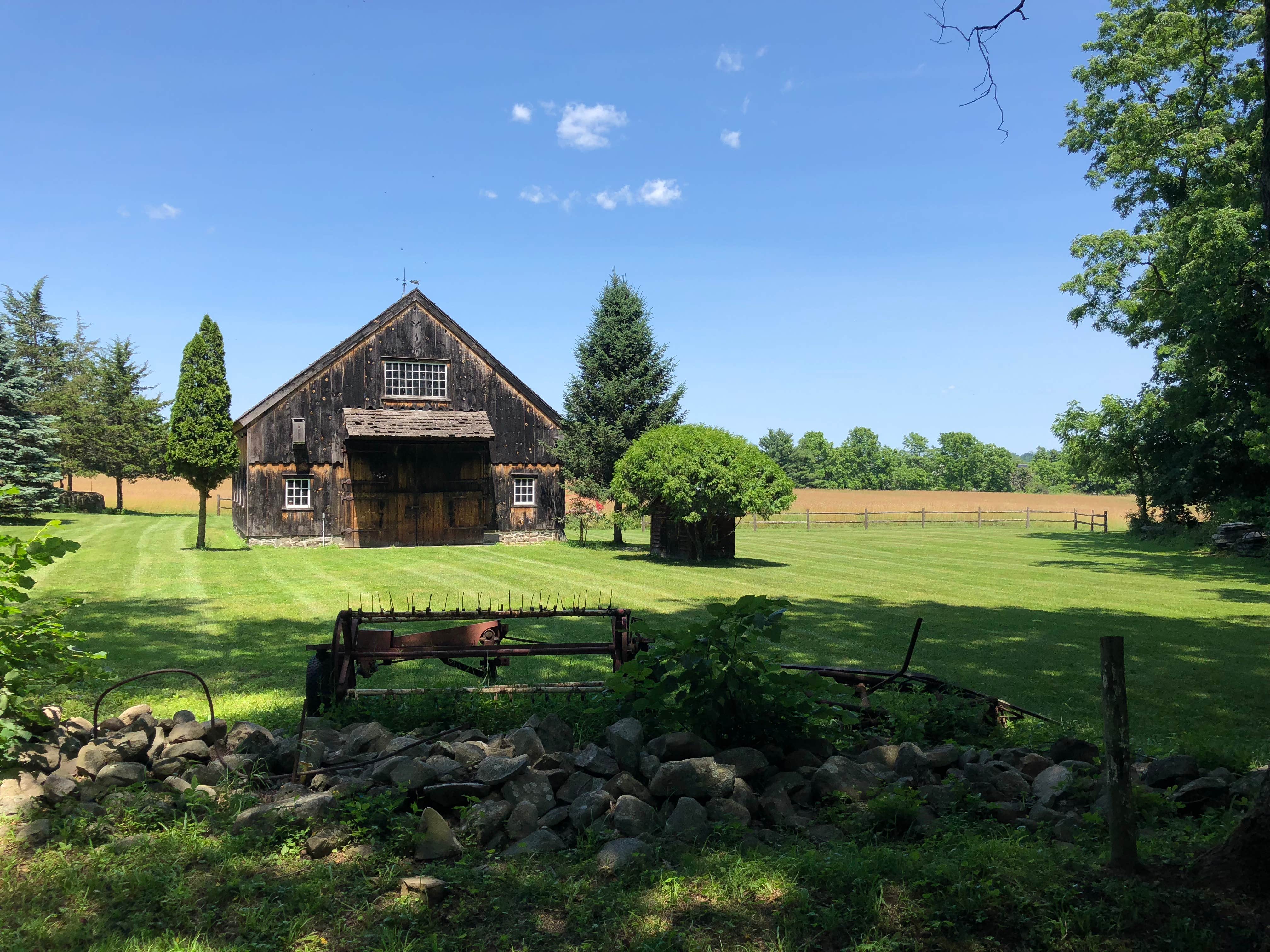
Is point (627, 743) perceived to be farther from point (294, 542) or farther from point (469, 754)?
point (294, 542)

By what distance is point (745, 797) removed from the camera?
4980 millimetres

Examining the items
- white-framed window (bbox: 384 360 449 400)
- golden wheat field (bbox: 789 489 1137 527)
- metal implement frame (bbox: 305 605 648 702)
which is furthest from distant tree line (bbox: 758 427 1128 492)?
metal implement frame (bbox: 305 605 648 702)

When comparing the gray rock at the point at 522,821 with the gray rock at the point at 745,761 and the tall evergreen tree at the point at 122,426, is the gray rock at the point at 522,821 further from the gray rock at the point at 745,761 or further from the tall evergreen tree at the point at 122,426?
the tall evergreen tree at the point at 122,426

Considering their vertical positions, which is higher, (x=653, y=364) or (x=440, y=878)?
(x=653, y=364)

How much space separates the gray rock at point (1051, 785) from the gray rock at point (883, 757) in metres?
0.86

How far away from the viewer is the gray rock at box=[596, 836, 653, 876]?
4.27 meters

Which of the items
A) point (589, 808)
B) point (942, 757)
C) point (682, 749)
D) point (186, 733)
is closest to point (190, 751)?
point (186, 733)

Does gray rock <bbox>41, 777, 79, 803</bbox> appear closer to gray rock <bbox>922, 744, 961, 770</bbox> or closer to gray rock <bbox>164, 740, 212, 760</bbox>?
gray rock <bbox>164, 740, 212, 760</bbox>

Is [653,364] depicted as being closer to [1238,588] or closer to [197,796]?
[1238,588]

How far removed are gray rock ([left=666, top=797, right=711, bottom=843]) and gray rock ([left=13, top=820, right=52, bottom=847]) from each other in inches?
140

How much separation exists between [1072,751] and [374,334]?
1075 inches

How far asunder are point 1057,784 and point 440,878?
12.6 ft

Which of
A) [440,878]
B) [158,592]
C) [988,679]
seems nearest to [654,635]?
[440,878]

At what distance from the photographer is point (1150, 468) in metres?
32.2
